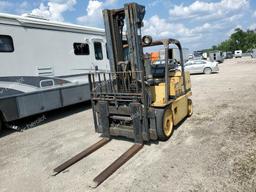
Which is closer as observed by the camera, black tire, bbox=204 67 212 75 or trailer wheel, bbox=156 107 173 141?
trailer wheel, bbox=156 107 173 141

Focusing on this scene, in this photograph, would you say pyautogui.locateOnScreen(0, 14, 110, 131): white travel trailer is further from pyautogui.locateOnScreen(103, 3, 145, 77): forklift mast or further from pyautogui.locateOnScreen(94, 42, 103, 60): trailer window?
pyautogui.locateOnScreen(103, 3, 145, 77): forklift mast

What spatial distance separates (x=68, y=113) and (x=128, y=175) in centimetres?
542

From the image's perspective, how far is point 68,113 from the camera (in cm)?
847

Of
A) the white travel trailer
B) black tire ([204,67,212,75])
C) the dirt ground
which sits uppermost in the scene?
the white travel trailer

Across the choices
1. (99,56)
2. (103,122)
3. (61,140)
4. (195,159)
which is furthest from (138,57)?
A: (99,56)

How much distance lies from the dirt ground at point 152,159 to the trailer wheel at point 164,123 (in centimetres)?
15

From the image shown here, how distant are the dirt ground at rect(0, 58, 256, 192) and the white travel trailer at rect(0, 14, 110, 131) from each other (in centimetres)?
92

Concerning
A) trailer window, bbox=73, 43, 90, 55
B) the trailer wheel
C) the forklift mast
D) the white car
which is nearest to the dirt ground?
the trailer wheel

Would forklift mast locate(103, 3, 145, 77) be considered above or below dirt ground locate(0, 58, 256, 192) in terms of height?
above

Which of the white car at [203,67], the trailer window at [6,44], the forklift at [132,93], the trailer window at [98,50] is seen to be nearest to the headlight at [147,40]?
the forklift at [132,93]

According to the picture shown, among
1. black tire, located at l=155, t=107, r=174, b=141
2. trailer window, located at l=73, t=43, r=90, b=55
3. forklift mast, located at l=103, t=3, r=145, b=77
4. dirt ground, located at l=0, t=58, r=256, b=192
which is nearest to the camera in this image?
dirt ground, located at l=0, t=58, r=256, b=192

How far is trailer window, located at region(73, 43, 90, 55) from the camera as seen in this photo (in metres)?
8.19

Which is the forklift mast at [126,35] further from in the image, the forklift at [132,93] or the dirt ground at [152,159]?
the dirt ground at [152,159]

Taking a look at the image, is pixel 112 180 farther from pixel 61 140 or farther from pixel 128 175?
pixel 61 140
